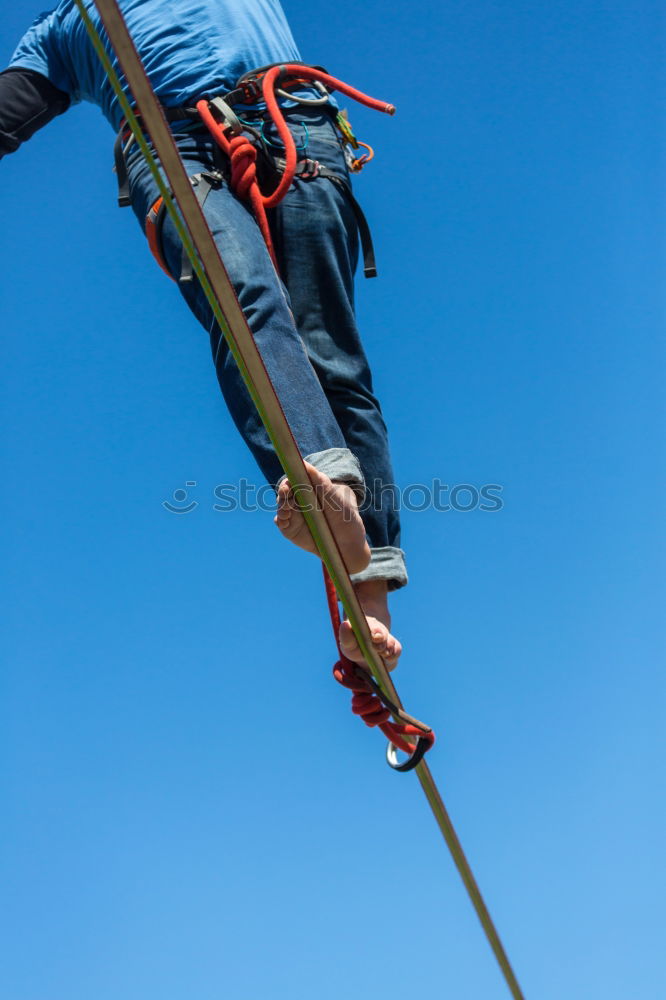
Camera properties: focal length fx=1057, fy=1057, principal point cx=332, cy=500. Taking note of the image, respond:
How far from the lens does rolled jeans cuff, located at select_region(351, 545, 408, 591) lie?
9.96 feet

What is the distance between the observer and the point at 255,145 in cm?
314

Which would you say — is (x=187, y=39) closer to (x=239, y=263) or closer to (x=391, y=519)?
(x=239, y=263)

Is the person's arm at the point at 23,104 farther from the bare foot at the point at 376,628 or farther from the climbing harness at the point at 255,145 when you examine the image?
the bare foot at the point at 376,628

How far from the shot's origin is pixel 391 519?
3162 mm

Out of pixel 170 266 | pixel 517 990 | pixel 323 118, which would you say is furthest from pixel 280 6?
pixel 517 990

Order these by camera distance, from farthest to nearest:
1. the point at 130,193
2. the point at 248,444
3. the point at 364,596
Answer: the point at 130,193, the point at 364,596, the point at 248,444

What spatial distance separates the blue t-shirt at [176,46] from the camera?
3150 mm

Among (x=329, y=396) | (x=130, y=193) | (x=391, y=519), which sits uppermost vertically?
(x=130, y=193)

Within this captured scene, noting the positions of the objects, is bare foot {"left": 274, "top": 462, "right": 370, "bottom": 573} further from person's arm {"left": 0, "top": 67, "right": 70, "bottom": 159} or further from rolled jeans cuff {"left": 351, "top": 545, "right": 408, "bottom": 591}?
person's arm {"left": 0, "top": 67, "right": 70, "bottom": 159}

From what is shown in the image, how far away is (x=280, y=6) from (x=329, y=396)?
143cm

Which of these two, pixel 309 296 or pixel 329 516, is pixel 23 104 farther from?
pixel 329 516

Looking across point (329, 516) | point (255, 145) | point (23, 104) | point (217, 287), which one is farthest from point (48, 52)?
point (329, 516)

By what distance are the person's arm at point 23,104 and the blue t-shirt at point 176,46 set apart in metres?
0.04

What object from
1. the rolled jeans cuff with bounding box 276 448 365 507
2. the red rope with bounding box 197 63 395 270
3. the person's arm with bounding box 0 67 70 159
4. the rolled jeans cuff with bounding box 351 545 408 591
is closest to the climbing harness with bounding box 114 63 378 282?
the red rope with bounding box 197 63 395 270
